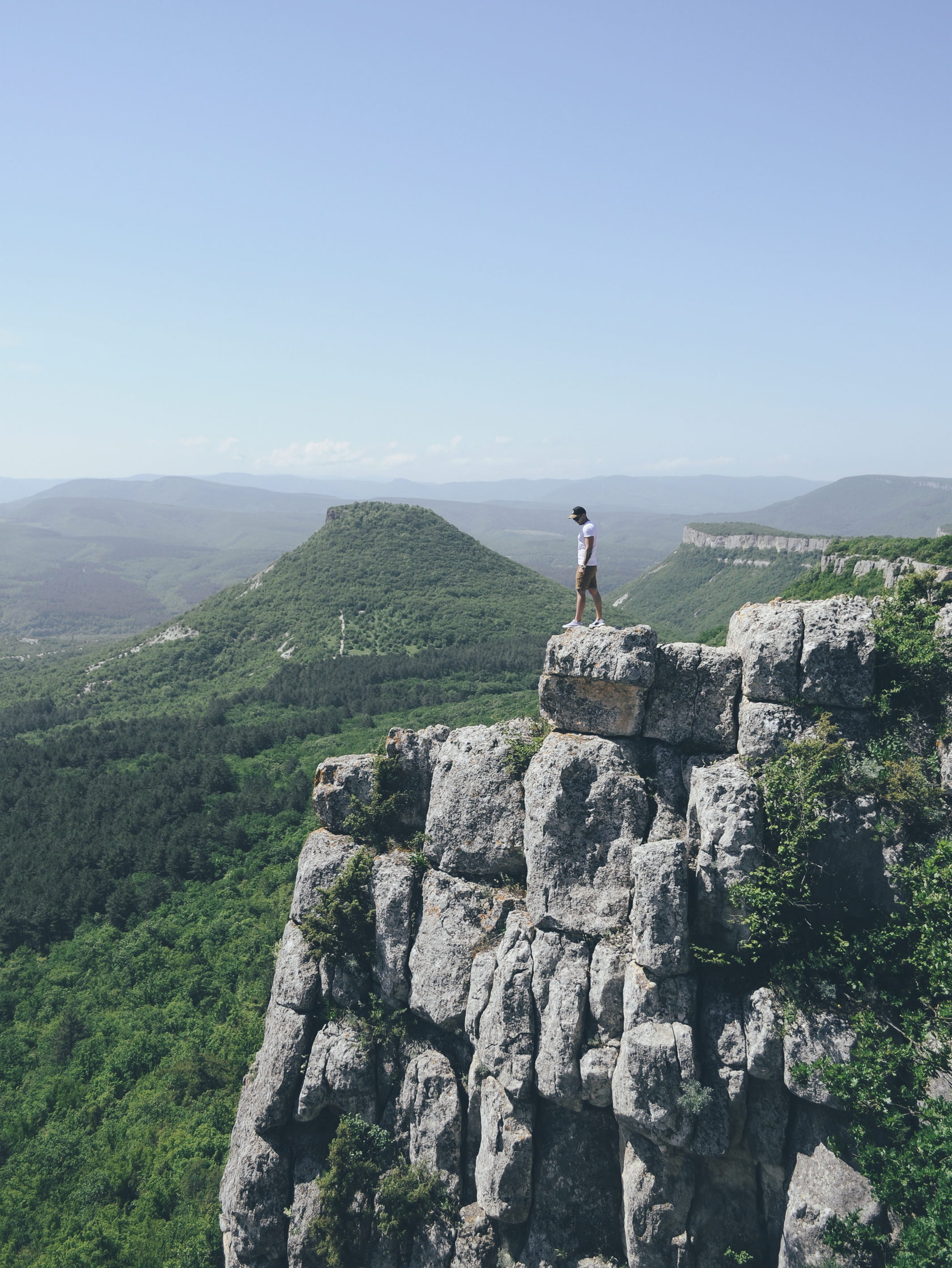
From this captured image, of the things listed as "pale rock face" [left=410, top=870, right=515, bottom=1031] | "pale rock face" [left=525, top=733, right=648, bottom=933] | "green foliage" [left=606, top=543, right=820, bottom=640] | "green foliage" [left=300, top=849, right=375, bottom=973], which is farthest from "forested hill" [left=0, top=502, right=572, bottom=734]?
"pale rock face" [left=525, top=733, right=648, bottom=933]

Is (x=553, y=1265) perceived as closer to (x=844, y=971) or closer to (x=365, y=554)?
(x=844, y=971)

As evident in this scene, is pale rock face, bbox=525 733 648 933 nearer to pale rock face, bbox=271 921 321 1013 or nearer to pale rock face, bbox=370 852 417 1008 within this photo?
pale rock face, bbox=370 852 417 1008

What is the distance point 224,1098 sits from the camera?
98.2 ft

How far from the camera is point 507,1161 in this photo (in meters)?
20.2

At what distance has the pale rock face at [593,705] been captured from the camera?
21.9 metres

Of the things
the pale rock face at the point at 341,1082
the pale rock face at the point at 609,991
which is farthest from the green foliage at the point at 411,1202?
the pale rock face at the point at 609,991

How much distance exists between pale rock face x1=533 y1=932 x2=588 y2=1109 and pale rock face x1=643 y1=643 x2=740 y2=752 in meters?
7.13

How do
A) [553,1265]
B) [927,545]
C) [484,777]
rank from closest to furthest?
[553,1265]
[484,777]
[927,545]

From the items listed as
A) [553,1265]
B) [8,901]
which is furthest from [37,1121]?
[553,1265]

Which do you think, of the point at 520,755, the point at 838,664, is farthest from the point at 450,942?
the point at 838,664

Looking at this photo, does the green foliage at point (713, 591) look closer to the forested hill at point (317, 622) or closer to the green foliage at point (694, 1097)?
the forested hill at point (317, 622)

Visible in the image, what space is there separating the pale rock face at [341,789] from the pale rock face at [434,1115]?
849cm

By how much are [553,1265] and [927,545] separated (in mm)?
54915

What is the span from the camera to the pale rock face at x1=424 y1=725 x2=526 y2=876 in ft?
75.8
